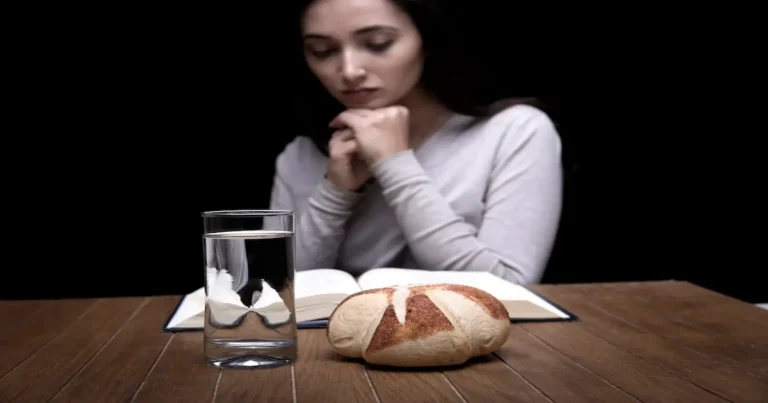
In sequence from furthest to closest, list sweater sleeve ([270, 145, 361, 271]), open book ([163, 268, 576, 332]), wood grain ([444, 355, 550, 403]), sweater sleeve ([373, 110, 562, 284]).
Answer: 1. sweater sleeve ([270, 145, 361, 271])
2. sweater sleeve ([373, 110, 562, 284])
3. open book ([163, 268, 576, 332])
4. wood grain ([444, 355, 550, 403])

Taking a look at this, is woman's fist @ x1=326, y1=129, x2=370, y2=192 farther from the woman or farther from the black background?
the black background

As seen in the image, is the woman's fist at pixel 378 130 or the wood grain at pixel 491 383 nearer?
the wood grain at pixel 491 383

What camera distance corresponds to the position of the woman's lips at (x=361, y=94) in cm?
208

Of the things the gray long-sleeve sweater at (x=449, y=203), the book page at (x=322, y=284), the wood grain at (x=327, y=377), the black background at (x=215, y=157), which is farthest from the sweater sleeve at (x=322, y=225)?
the wood grain at (x=327, y=377)

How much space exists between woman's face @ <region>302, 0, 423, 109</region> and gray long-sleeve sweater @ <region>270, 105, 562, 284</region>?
190mm

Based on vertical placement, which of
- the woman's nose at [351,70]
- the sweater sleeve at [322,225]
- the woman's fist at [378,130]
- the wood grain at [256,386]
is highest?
the woman's nose at [351,70]

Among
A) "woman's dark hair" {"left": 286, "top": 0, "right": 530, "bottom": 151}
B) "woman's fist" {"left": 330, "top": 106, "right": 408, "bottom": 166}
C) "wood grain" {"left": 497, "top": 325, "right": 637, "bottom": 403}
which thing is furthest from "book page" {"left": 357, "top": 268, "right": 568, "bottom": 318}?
"woman's dark hair" {"left": 286, "top": 0, "right": 530, "bottom": 151}

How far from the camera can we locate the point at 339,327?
97 centimetres

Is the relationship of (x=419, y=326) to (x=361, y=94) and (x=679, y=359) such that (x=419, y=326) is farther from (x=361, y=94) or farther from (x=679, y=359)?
(x=361, y=94)

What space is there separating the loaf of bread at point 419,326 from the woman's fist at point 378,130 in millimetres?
1033

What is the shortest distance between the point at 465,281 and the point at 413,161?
26.5 inches

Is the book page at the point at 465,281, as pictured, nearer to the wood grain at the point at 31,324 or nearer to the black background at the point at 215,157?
the wood grain at the point at 31,324

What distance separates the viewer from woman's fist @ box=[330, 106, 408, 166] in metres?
2.02

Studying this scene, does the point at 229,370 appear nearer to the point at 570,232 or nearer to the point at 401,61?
the point at 401,61
